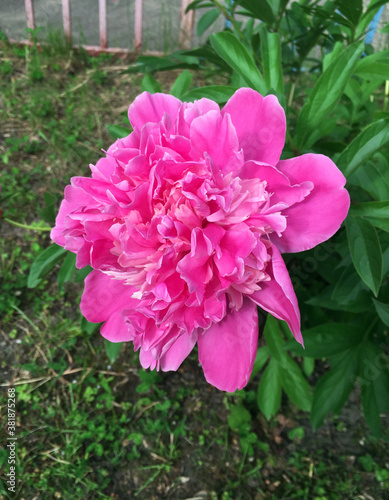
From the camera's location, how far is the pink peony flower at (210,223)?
24.3 inches

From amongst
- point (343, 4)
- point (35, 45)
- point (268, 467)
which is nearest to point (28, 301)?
point (268, 467)

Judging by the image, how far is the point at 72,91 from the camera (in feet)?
9.06

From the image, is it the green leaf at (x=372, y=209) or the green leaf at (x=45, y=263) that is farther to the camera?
the green leaf at (x=45, y=263)

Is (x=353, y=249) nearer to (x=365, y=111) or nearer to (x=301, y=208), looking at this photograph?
(x=301, y=208)

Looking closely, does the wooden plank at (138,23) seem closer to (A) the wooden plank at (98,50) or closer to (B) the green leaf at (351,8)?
(A) the wooden plank at (98,50)

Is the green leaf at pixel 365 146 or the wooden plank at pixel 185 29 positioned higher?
the green leaf at pixel 365 146

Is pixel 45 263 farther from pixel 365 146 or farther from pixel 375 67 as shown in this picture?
pixel 375 67

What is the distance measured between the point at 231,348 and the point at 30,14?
10.2 feet

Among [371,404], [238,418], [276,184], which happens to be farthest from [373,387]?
[276,184]

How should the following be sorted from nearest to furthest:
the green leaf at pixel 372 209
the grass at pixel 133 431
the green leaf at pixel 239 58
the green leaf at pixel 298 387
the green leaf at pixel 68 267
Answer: the green leaf at pixel 372 209 < the green leaf at pixel 239 58 < the green leaf at pixel 68 267 < the green leaf at pixel 298 387 < the grass at pixel 133 431

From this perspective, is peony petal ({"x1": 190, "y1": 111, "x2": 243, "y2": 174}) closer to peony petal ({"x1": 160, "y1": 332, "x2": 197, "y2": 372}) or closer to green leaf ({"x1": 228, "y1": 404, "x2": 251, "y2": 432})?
peony petal ({"x1": 160, "y1": 332, "x2": 197, "y2": 372})

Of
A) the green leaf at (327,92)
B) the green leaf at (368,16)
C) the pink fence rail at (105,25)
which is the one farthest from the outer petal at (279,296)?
the pink fence rail at (105,25)

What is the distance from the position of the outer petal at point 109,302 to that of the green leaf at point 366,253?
39cm

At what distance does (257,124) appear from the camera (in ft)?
2.23
